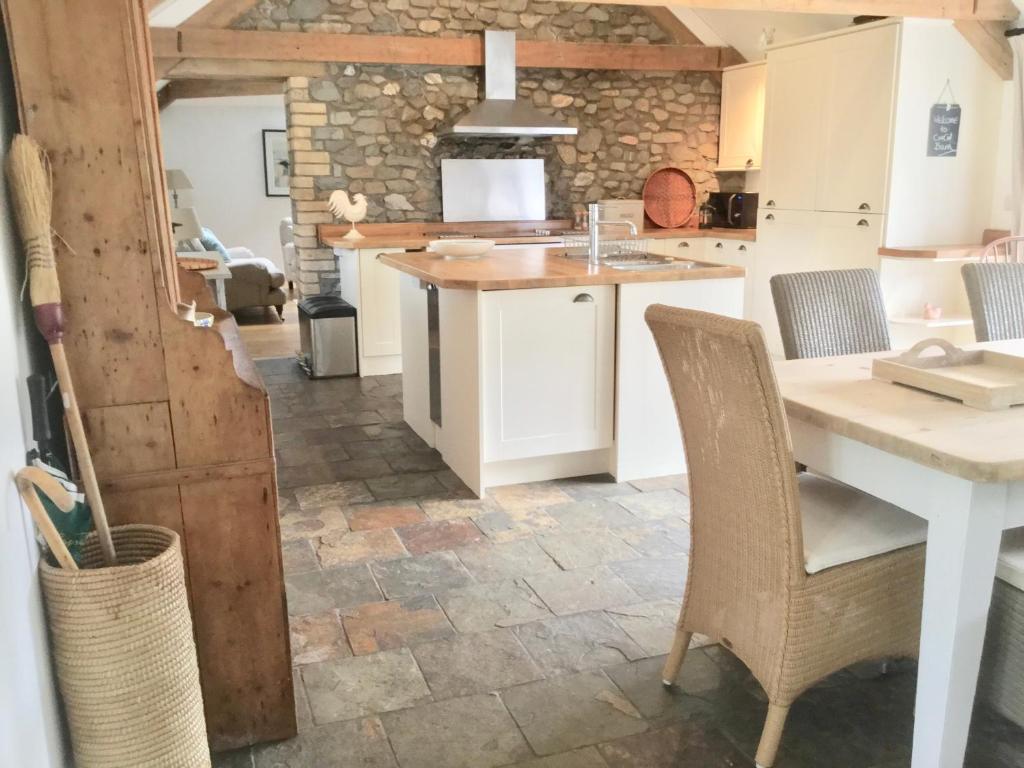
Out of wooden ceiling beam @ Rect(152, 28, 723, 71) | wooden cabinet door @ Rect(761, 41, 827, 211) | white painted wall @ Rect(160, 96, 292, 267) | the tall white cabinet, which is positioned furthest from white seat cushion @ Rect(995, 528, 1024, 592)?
white painted wall @ Rect(160, 96, 292, 267)

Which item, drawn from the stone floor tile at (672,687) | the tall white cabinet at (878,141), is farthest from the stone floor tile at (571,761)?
the tall white cabinet at (878,141)

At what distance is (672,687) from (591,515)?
1.17 meters

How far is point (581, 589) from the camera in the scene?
271cm

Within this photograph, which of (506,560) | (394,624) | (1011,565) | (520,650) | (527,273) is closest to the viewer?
(1011,565)

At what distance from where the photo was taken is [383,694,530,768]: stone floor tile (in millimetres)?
1929

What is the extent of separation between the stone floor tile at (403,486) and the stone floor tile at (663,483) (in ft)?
2.72

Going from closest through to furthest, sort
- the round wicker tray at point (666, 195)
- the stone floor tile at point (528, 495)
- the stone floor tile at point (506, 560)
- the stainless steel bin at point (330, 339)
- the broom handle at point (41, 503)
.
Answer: the broom handle at point (41, 503) → the stone floor tile at point (506, 560) → the stone floor tile at point (528, 495) → the stainless steel bin at point (330, 339) → the round wicker tray at point (666, 195)

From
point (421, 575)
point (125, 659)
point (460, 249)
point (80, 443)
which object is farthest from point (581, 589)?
point (460, 249)

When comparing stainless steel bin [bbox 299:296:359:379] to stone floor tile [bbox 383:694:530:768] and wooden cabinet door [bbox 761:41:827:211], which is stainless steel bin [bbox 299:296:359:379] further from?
stone floor tile [bbox 383:694:530:768]

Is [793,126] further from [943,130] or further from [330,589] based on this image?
[330,589]

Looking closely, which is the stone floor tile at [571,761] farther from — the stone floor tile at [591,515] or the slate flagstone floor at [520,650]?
the stone floor tile at [591,515]

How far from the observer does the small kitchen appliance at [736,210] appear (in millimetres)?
6734

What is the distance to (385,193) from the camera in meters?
6.36

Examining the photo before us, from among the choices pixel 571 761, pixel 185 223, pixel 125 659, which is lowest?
pixel 571 761
